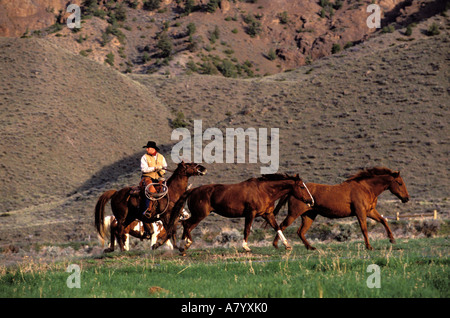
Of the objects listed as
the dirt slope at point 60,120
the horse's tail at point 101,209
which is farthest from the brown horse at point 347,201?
the dirt slope at point 60,120

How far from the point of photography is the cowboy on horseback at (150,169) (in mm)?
17109

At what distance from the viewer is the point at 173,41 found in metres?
126

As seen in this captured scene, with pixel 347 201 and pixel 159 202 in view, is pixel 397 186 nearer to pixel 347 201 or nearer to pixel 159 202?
pixel 347 201

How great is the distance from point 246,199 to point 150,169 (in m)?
3.10

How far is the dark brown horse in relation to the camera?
17.0 meters

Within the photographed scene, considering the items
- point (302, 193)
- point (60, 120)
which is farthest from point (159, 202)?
point (60, 120)

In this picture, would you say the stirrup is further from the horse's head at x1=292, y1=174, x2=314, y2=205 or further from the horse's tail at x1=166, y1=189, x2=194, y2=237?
the horse's head at x1=292, y1=174, x2=314, y2=205

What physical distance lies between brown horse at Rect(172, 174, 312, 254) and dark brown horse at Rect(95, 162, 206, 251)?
13.8 inches

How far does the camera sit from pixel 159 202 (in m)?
17.0
